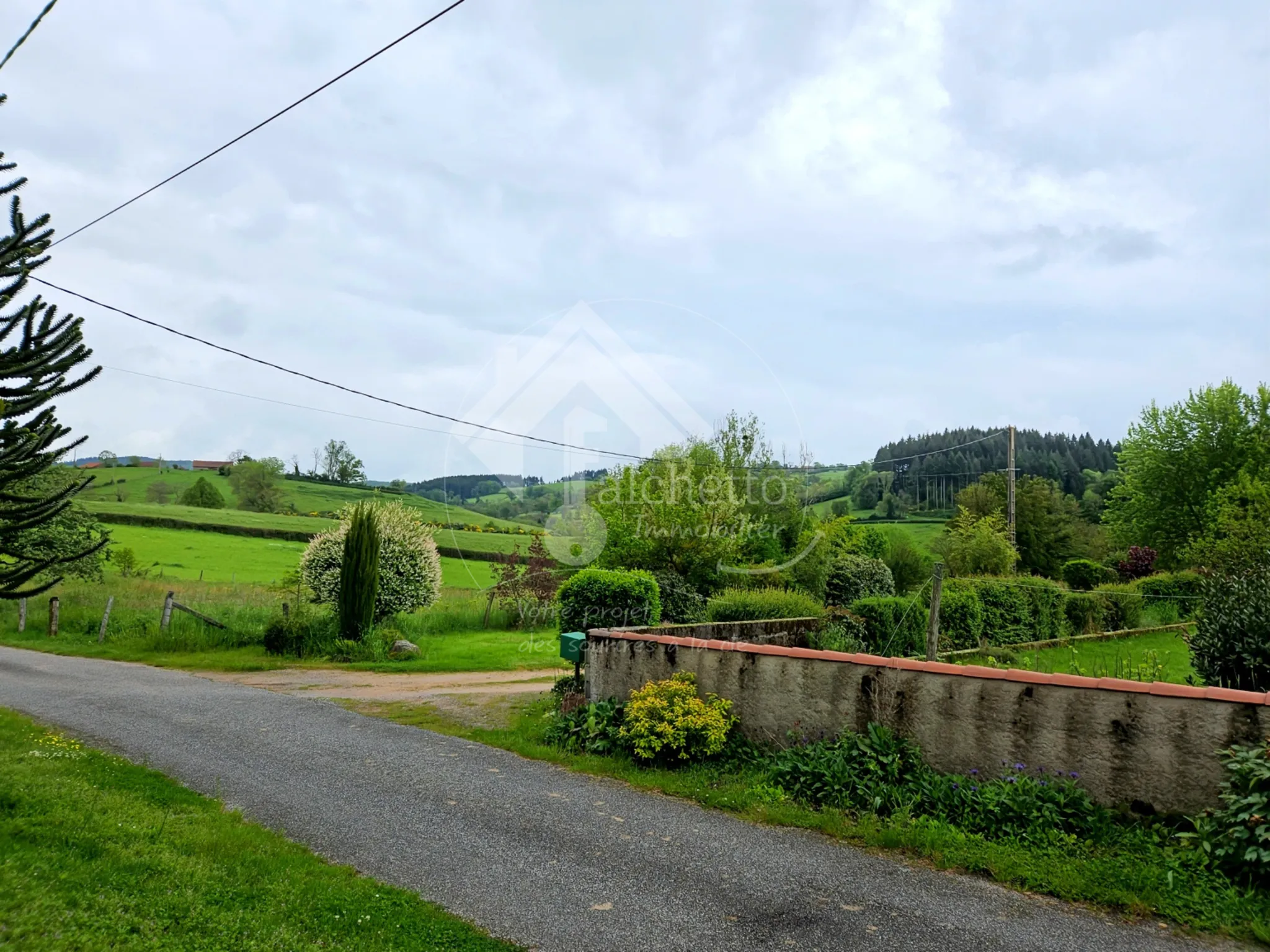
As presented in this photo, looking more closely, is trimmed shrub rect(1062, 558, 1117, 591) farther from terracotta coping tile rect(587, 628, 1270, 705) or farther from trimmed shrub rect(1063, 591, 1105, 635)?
terracotta coping tile rect(587, 628, 1270, 705)

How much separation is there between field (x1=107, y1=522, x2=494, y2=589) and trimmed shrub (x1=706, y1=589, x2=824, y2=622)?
24461 millimetres

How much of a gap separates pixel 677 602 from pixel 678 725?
7463 mm

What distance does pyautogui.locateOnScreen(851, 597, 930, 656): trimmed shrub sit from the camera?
516 inches

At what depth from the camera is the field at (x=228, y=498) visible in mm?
48438

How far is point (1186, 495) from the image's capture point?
39.1m

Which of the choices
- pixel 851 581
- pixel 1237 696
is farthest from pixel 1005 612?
pixel 1237 696

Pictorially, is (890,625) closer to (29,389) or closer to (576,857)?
(576,857)

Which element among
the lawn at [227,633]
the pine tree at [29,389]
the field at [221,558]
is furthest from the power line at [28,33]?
the field at [221,558]

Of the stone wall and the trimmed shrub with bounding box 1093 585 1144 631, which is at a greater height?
the trimmed shrub with bounding box 1093 585 1144 631

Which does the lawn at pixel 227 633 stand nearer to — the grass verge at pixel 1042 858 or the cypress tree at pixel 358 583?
the cypress tree at pixel 358 583

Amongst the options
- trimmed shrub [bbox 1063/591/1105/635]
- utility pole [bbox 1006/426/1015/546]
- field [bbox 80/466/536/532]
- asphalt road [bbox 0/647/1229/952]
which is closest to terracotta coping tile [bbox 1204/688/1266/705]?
asphalt road [bbox 0/647/1229/952]

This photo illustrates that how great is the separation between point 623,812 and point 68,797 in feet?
12.9

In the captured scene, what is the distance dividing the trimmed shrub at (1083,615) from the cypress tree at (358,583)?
16.6 meters

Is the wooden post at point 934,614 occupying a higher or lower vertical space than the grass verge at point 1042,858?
higher
